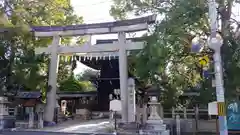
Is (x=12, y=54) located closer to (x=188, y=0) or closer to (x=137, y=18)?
(x=137, y=18)

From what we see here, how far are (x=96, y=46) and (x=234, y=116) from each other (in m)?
8.91

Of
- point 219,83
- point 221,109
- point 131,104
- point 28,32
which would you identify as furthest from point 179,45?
→ point 28,32

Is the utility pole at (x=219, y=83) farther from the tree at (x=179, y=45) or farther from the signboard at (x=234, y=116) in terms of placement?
the signboard at (x=234, y=116)

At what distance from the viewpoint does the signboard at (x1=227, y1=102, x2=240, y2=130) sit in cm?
1379

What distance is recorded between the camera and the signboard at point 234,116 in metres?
13.8

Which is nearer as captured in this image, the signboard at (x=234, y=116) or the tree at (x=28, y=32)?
the signboard at (x=234, y=116)

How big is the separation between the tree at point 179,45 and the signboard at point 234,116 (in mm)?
1732

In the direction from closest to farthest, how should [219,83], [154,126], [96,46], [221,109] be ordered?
[221,109]
[219,83]
[154,126]
[96,46]

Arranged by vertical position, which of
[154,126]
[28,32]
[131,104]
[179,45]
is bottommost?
[154,126]

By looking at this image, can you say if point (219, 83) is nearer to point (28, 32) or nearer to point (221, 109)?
point (221, 109)

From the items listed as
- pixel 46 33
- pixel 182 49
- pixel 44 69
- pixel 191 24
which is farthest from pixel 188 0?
pixel 44 69

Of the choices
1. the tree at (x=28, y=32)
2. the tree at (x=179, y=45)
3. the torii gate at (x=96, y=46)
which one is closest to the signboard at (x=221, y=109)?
the tree at (x=179, y=45)

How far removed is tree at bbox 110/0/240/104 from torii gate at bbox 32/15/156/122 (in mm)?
878

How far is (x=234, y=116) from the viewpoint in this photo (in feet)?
45.4
